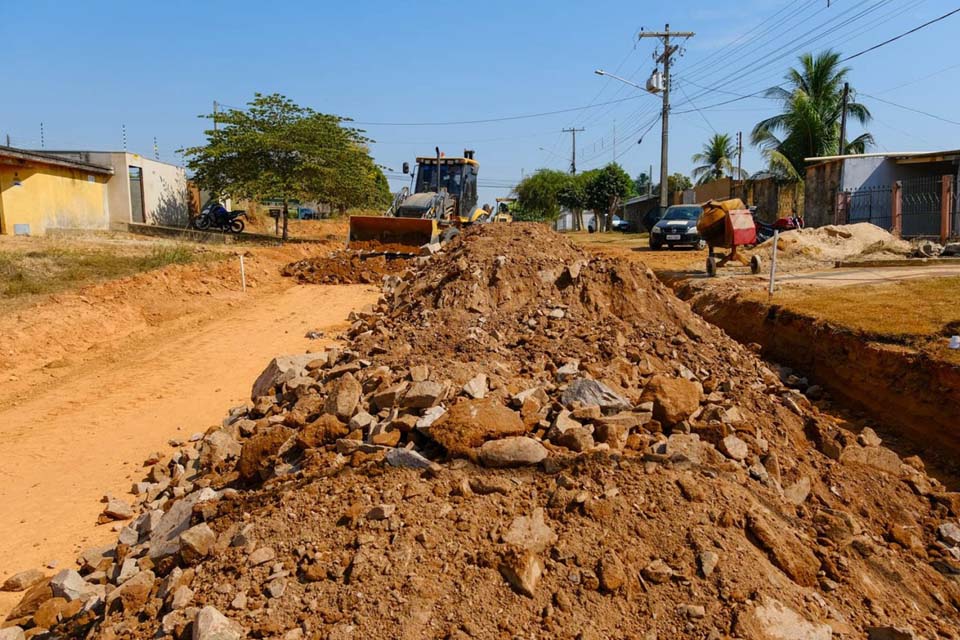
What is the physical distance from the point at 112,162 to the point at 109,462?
72.3 ft

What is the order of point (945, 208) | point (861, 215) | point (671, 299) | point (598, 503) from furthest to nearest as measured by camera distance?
1. point (861, 215)
2. point (945, 208)
3. point (671, 299)
4. point (598, 503)

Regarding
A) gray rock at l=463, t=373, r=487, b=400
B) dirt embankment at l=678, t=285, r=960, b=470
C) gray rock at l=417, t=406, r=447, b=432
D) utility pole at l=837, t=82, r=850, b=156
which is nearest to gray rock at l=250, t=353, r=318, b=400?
gray rock at l=463, t=373, r=487, b=400

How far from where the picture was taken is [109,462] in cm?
627

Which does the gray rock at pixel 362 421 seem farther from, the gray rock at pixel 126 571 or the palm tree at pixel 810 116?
the palm tree at pixel 810 116

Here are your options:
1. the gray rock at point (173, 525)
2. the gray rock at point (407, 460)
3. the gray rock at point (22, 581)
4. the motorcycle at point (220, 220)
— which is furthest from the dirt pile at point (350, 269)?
the gray rock at point (407, 460)

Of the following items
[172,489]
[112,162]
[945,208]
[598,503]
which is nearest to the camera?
[598,503]

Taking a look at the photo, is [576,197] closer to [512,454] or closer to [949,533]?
[949,533]

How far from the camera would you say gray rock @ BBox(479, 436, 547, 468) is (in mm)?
4102

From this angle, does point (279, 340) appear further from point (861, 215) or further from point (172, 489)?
point (861, 215)

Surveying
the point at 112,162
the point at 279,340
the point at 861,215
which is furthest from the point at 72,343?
the point at 861,215

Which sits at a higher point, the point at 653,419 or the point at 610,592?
the point at 653,419

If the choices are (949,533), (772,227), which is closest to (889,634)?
(949,533)

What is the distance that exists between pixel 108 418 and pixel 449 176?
43.8 feet

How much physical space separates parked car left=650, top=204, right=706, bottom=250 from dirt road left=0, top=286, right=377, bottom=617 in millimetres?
12458
